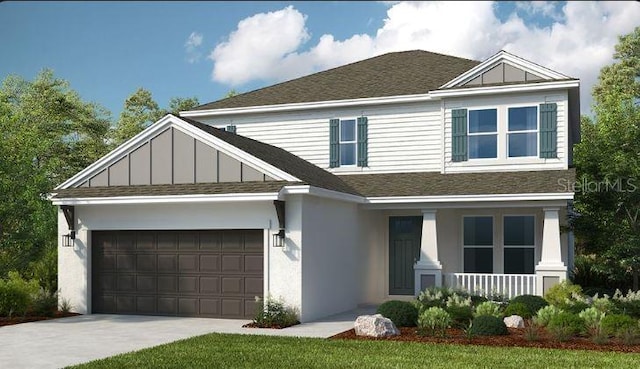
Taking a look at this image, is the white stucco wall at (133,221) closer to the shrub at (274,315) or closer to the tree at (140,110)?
the shrub at (274,315)

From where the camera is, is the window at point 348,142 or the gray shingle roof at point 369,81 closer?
the window at point 348,142

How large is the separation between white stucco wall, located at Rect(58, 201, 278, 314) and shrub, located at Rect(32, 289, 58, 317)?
44cm

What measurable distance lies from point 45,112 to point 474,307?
1211 inches

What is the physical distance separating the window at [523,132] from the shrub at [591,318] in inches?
260

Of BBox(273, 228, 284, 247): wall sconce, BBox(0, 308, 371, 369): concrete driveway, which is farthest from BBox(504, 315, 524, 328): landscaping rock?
BBox(273, 228, 284, 247): wall sconce

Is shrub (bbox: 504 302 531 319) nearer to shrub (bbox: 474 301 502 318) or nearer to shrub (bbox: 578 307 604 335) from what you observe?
shrub (bbox: 474 301 502 318)

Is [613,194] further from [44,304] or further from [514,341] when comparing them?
[44,304]

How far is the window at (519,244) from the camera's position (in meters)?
18.8

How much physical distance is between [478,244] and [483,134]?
10.2 ft

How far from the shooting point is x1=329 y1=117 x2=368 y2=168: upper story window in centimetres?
2091

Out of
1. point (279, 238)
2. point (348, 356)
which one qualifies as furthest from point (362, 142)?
point (348, 356)

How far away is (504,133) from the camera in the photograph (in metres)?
19.2

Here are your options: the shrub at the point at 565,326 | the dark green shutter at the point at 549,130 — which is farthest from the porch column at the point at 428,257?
the shrub at the point at 565,326

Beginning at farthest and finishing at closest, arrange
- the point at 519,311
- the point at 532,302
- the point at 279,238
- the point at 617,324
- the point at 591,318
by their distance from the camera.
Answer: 1. the point at 279,238
2. the point at 532,302
3. the point at 519,311
4. the point at 591,318
5. the point at 617,324
